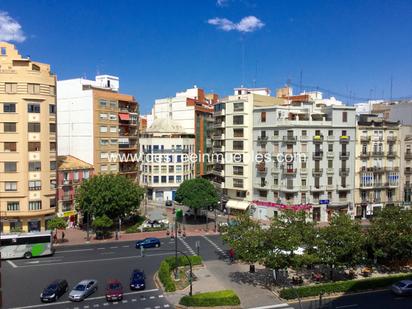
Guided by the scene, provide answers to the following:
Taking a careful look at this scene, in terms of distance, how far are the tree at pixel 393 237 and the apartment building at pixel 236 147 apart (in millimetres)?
35995

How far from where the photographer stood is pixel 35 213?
64.4 meters

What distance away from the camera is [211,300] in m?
36.0

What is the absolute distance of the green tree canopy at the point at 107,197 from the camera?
63844 millimetres

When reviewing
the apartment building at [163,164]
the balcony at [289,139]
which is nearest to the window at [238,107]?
the balcony at [289,139]

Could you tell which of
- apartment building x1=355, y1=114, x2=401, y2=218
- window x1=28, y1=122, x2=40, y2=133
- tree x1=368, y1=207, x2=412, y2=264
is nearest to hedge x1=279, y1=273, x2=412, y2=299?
tree x1=368, y1=207, x2=412, y2=264

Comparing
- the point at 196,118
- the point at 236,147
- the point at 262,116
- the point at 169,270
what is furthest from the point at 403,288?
the point at 196,118

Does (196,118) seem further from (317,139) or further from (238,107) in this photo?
(317,139)

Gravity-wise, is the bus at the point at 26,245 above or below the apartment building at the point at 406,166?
below

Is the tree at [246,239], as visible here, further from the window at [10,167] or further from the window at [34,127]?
the window at [10,167]

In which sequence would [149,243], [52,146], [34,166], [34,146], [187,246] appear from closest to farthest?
1. [149,243]
2. [187,246]
3. [34,146]
4. [34,166]
5. [52,146]

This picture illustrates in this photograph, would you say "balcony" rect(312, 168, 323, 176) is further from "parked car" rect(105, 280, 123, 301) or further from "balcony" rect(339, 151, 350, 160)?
"parked car" rect(105, 280, 123, 301)

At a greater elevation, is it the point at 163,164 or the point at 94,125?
the point at 94,125

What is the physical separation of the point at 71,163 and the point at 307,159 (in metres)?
44.7

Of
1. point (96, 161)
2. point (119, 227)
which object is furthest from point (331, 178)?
point (96, 161)
